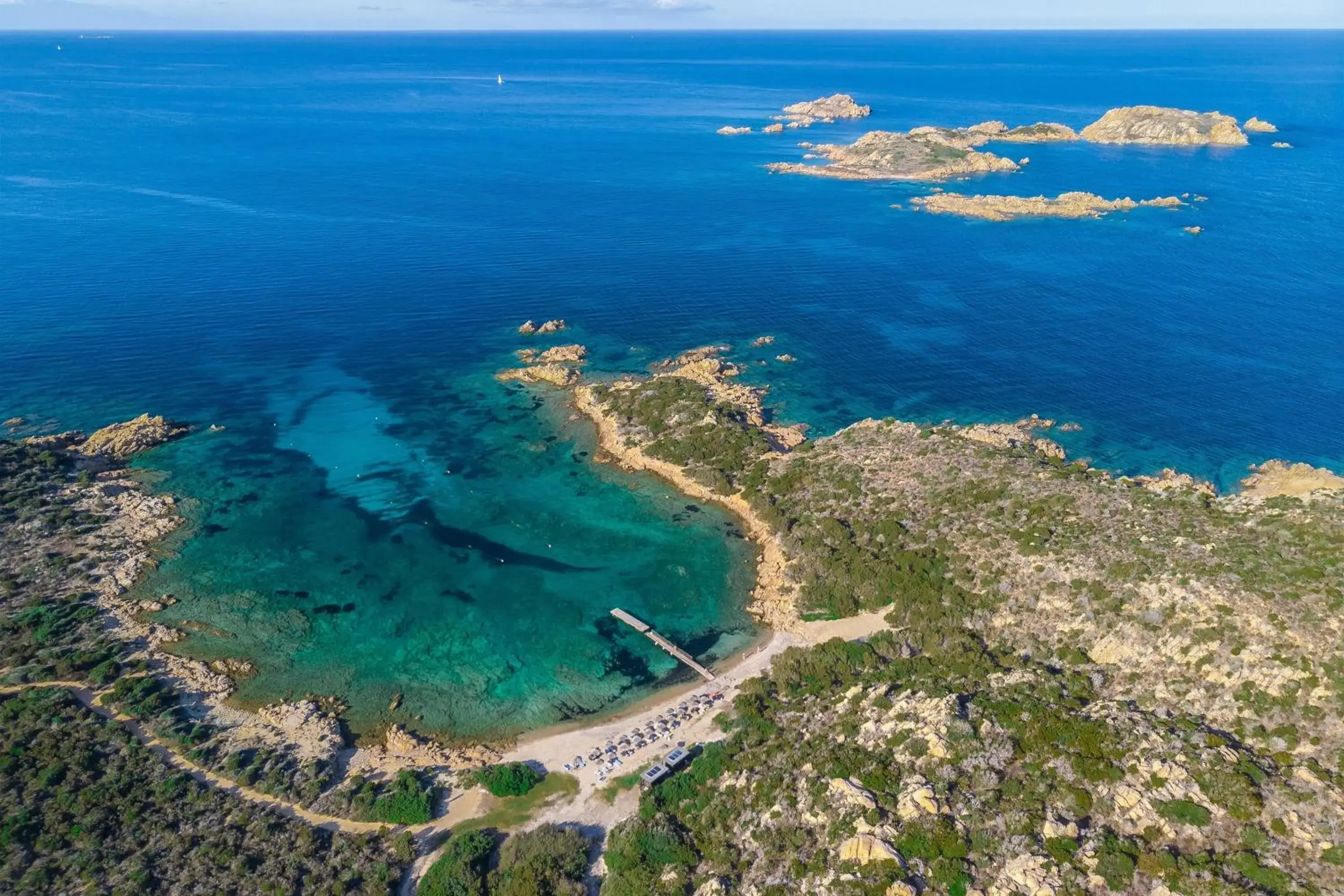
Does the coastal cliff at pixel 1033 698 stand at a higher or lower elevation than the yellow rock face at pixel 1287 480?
higher

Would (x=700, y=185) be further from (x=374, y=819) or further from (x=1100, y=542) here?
(x=374, y=819)

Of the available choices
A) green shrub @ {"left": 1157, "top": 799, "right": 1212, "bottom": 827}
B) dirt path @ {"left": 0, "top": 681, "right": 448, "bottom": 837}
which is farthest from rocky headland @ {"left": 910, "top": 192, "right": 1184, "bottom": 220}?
dirt path @ {"left": 0, "top": 681, "right": 448, "bottom": 837}

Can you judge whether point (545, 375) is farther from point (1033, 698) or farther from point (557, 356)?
point (1033, 698)

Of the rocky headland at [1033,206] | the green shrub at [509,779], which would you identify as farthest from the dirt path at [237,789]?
the rocky headland at [1033,206]

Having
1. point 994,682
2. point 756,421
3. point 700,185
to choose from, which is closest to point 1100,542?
point 994,682

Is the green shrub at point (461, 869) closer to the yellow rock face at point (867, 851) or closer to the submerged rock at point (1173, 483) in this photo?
the yellow rock face at point (867, 851)

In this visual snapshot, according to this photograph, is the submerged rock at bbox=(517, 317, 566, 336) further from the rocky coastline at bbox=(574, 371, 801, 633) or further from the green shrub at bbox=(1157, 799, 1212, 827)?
the green shrub at bbox=(1157, 799, 1212, 827)
